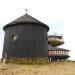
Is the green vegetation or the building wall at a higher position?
the building wall

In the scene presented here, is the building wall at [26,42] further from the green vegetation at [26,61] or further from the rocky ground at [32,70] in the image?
the rocky ground at [32,70]

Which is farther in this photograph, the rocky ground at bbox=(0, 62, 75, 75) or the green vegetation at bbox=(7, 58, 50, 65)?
the green vegetation at bbox=(7, 58, 50, 65)

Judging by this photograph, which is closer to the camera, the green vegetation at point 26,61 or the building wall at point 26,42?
the green vegetation at point 26,61

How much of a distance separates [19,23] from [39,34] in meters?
2.83

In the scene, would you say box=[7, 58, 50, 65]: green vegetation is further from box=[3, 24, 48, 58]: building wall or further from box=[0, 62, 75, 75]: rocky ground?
box=[0, 62, 75, 75]: rocky ground

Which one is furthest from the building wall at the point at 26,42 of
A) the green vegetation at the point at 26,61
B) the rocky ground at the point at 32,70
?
the rocky ground at the point at 32,70

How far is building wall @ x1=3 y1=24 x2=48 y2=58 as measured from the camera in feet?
75.3

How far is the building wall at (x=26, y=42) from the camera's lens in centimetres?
2294

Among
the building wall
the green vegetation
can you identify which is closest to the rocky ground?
the green vegetation

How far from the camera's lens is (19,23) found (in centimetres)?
2372

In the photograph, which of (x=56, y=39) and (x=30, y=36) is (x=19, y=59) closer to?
(x=30, y=36)

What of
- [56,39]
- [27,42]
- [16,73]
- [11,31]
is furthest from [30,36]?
[56,39]

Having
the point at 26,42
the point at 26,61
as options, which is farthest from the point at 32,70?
the point at 26,42

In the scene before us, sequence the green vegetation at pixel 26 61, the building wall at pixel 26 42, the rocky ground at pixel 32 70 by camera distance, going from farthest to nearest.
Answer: the building wall at pixel 26 42 < the green vegetation at pixel 26 61 < the rocky ground at pixel 32 70
